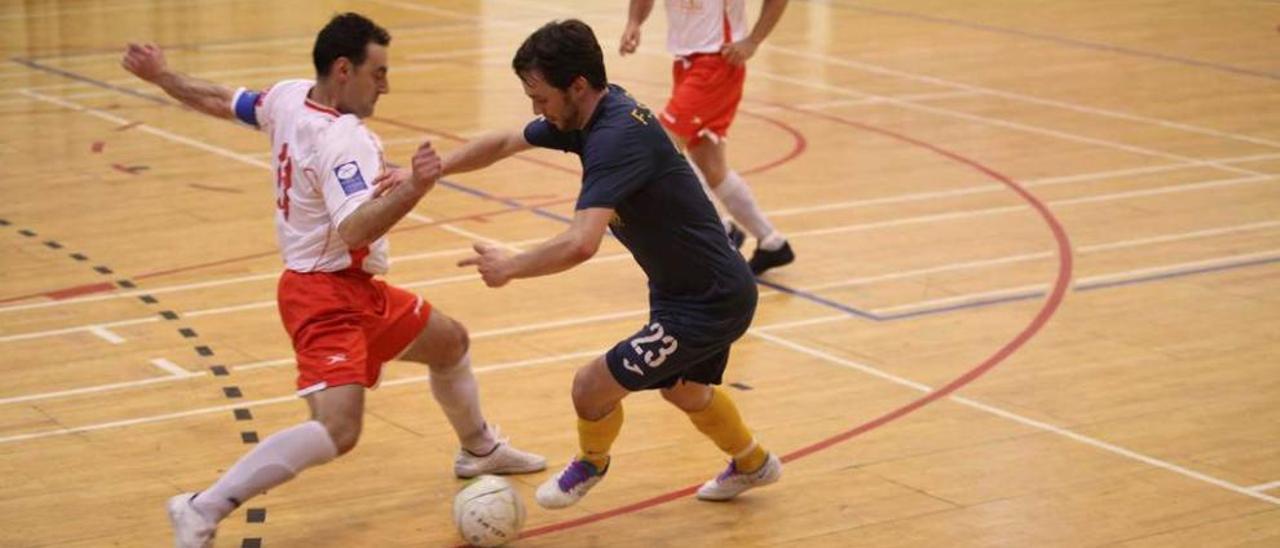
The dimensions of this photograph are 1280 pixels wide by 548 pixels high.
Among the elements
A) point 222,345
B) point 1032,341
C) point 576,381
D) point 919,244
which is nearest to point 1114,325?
point 1032,341

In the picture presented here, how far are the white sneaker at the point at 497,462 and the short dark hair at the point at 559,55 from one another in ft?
5.74

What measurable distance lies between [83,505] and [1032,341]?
465cm

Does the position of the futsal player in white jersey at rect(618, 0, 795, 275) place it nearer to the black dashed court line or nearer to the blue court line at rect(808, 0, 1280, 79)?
the black dashed court line

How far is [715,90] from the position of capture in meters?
10.5

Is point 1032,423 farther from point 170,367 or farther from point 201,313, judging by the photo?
point 201,313

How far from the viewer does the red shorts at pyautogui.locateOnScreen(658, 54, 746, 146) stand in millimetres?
10391

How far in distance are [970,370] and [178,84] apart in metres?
4.00

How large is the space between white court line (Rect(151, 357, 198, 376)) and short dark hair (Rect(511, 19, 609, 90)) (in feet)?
10.4

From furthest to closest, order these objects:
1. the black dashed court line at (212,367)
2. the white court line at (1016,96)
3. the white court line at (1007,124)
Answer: the white court line at (1016,96), the white court line at (1007,124), the black dashed court line at (212,367)

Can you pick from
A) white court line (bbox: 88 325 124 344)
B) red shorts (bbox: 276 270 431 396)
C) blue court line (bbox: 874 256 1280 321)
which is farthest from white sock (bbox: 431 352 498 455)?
blue court line (bbox: 874 256 1280 321)

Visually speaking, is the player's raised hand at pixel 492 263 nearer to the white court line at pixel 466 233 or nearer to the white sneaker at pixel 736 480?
the white sneaker at pixel 736 480

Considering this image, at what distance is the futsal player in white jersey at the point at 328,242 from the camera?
6152 millimetres

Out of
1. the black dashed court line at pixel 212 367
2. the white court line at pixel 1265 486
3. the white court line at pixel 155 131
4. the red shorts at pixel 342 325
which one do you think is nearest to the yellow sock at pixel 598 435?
the red shorts at pixel 342 325

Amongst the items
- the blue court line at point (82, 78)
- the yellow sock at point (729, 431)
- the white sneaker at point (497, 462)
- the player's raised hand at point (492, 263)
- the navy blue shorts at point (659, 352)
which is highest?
the player's raised hand at point (492, 263)
